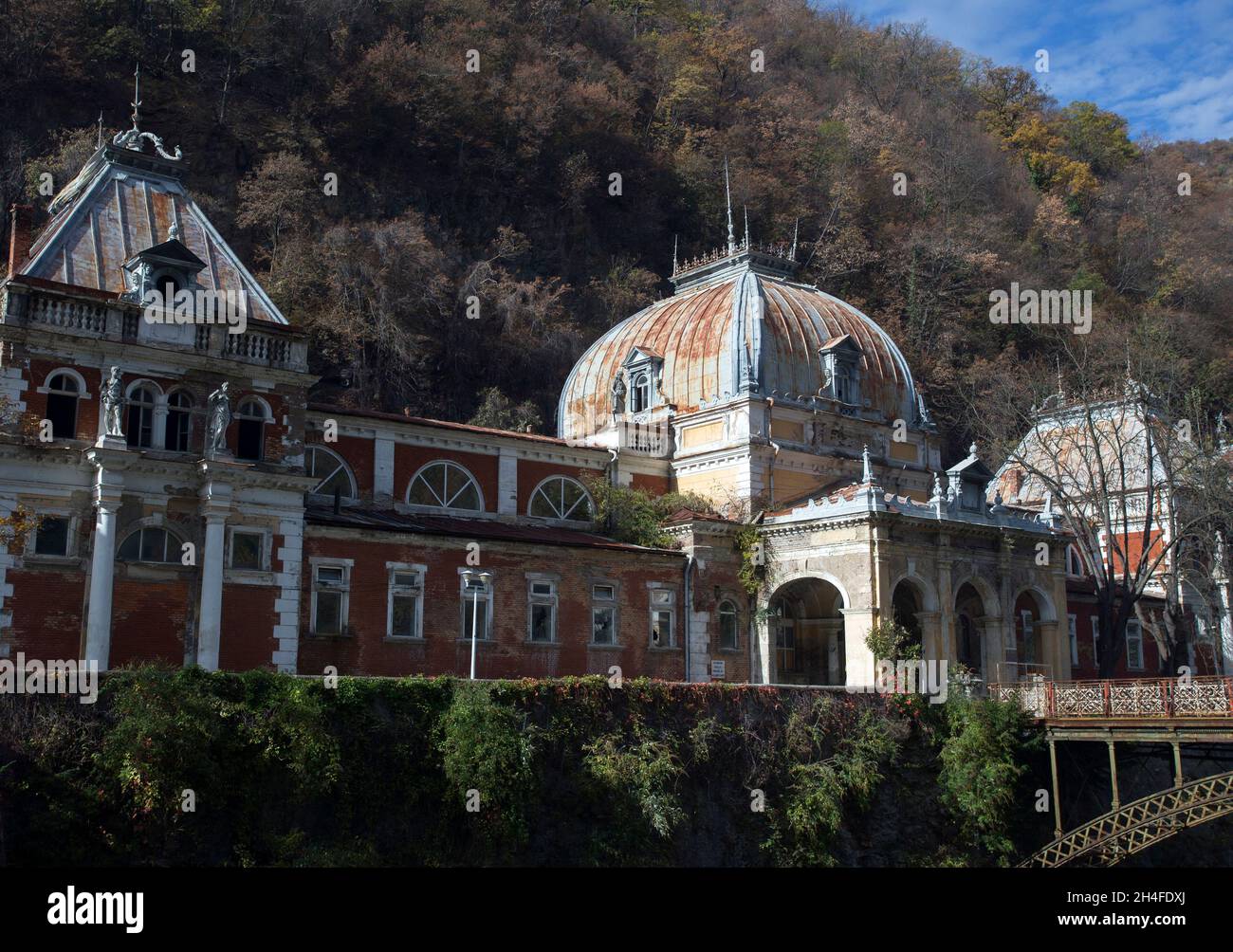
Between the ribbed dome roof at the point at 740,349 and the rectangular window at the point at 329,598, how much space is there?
1672cm

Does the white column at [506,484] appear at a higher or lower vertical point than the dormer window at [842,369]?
lower

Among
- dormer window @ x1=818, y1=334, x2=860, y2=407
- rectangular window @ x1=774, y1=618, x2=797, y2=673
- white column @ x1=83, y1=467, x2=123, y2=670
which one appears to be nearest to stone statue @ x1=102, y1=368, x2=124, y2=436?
white column @ x1=83, y1=467, x2=123, y2=670

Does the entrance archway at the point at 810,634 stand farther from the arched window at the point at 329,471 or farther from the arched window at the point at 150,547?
the arched window at the point at 150,547

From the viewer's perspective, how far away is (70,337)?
28.5m

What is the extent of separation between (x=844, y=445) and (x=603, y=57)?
38689mm

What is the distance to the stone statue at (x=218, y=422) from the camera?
96.8ft

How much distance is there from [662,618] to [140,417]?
15.8 m

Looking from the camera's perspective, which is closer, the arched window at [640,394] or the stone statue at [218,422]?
the stone statue at [218,422]

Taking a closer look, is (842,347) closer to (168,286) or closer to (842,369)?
(842,369)

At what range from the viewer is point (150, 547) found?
1131 inches

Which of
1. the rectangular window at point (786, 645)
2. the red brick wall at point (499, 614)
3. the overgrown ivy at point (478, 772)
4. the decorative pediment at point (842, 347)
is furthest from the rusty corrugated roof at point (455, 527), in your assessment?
the decorative pediment at point (842, 347)
